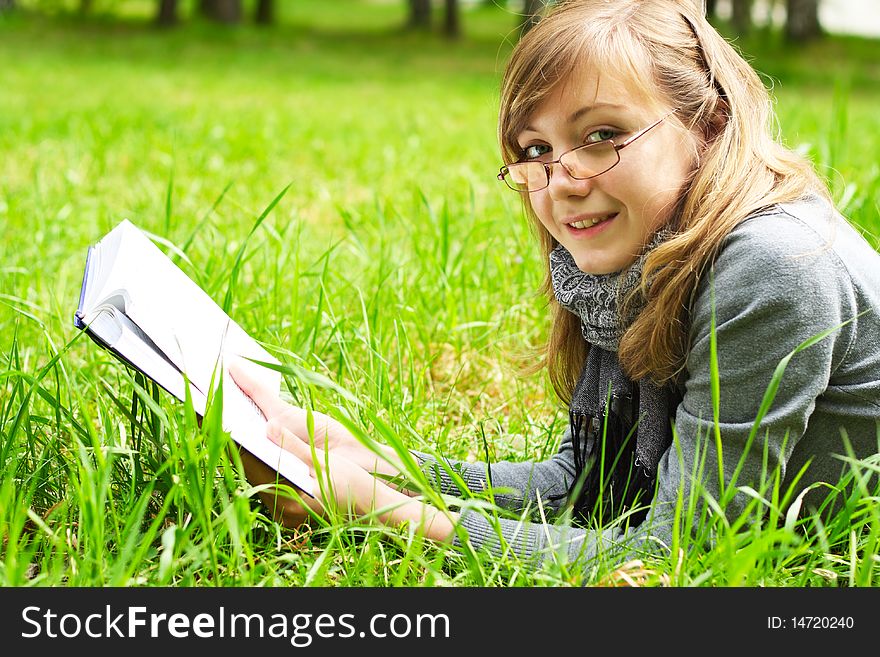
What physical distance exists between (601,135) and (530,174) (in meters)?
0.15

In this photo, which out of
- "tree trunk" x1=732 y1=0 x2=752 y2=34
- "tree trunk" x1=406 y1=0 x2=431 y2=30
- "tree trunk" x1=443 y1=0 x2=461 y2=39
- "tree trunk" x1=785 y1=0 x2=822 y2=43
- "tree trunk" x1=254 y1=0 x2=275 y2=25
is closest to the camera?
"tree trunk" x1=785 y1=0 x2=822 y2=43

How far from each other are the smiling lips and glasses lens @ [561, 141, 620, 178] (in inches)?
3.2

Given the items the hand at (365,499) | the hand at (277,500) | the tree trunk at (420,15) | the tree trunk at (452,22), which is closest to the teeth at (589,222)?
the hand at (365,499)

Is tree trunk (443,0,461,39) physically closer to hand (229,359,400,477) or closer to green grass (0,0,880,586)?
green grass (0,0,880,586)

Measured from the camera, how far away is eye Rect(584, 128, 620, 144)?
5.71 ft

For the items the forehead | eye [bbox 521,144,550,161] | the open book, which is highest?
the forehead

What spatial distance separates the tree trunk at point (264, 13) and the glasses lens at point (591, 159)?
859 inches

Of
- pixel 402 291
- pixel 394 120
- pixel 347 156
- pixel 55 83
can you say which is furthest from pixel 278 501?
pixel 55 83

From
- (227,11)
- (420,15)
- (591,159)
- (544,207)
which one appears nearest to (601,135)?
(591,159)

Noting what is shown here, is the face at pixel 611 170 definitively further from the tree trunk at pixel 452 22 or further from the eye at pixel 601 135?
the tree trunk at pixel 452 22

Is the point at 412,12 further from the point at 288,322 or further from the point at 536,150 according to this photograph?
the point at 536,150

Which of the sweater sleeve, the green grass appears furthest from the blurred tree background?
the sweater sleeve

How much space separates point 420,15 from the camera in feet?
73.0
